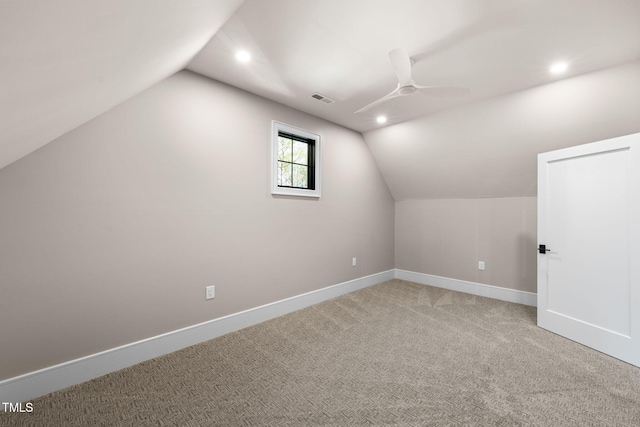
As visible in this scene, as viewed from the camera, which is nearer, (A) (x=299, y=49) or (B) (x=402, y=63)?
(B) (x=402, y=63)

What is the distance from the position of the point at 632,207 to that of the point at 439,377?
2164 mm

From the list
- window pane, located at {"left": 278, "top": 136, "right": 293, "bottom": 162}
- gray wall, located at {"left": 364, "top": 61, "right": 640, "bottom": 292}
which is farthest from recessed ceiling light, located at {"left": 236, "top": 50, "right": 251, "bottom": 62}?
gray wall, located at {"left": 364, "top": 61, "right": 640, "bottom": 292}

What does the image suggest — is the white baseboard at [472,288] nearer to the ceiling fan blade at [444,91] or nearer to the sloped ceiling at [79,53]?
the ceiling fan blade at [444,91]

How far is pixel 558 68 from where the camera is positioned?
2.53m

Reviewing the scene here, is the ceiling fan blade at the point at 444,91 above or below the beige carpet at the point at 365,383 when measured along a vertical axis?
above

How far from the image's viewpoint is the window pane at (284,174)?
3.50 metres

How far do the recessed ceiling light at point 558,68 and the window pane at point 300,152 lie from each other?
2.70 meters

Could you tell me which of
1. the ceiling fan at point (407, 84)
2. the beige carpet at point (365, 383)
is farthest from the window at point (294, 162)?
the beige carpet at point (365, 383)

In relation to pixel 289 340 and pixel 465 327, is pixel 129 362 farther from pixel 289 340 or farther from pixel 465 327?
pixel 465 327

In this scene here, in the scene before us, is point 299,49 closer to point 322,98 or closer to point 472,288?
point 322,98

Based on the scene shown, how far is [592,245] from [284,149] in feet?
11.0

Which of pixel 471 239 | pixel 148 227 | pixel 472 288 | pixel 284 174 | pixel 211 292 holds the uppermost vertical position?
pixel 284 174

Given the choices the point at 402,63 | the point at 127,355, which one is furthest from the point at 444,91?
the point at 127,355

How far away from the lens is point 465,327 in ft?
A: 10.0
